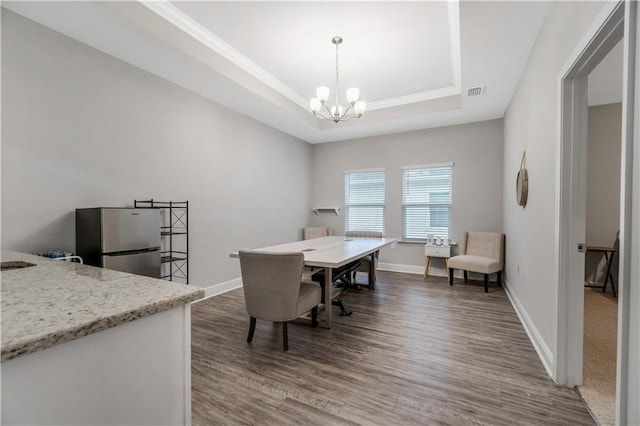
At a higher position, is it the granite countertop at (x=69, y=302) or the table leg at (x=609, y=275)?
the granite countertop at (x=69, y=302)

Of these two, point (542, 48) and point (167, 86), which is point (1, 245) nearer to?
point (167, 86)

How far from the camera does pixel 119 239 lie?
263 centimetres

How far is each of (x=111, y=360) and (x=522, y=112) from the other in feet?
13.0

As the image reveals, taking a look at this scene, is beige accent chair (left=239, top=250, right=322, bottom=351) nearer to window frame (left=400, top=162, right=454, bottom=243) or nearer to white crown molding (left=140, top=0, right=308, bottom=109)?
white crown molding (left=140, top=0, right=308, bottom=109)

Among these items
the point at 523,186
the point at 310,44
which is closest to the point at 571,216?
the point at 523,186

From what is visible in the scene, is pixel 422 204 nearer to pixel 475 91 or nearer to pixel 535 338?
pixel 475 91

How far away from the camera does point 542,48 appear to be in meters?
2.43

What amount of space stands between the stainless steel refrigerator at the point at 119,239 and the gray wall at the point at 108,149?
0.21m

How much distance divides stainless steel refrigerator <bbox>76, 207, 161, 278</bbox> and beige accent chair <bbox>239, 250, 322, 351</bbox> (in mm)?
1122

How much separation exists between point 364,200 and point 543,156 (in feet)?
12.5

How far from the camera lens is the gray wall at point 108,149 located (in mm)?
2332

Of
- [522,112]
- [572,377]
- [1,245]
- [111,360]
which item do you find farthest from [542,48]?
[1,245]

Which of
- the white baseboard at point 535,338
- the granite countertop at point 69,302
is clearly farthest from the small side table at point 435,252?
the granite countertop at point 69,302

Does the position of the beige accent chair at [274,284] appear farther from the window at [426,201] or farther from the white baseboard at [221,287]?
the window at [426,201]
